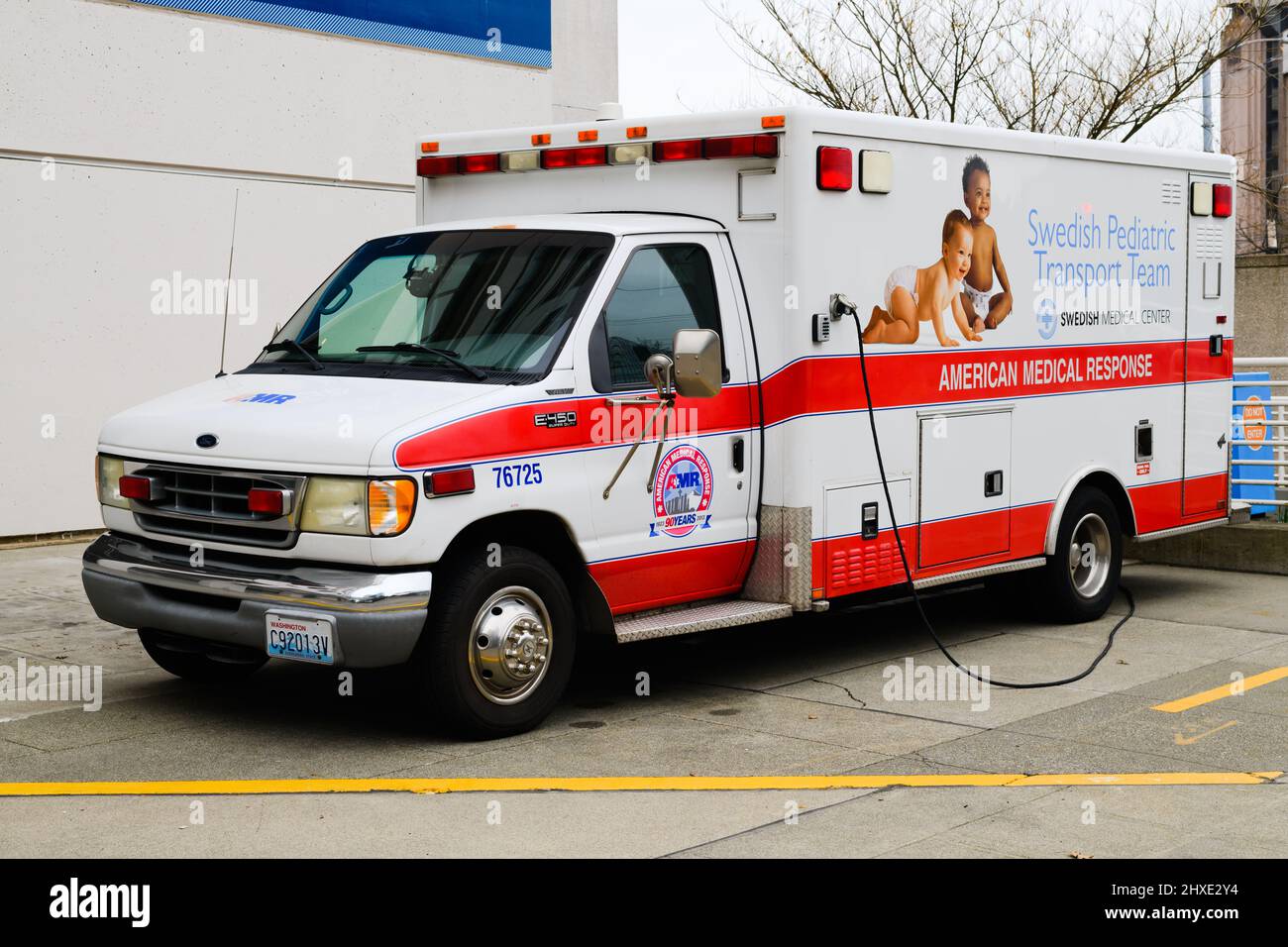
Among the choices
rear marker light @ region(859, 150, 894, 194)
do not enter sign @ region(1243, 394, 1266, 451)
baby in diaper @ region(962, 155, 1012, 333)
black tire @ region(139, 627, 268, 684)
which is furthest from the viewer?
do not enter sign @ region(1243, 394, 1266, 451)

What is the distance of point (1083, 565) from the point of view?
10.4m

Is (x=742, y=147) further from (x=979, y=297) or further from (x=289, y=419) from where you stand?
(x=289, y=419)

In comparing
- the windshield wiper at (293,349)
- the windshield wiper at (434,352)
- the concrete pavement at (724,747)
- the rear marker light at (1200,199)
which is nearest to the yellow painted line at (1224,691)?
the concrete pavement at (724,747)

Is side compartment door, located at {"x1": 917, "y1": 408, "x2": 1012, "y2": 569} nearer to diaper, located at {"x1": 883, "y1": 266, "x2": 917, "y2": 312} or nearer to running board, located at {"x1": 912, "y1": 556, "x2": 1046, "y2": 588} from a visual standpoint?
running board, located at {"x1": 912, "y1": 556, "x2": 1046, "y2": 588}

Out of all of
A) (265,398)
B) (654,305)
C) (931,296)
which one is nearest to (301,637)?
(265,398)

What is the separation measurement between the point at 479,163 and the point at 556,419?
7.83 ft

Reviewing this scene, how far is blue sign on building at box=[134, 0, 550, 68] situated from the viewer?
14.4 metres

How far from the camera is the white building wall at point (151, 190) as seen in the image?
42.4 ft

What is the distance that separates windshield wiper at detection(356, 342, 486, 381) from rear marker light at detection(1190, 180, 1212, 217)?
5.79 metres

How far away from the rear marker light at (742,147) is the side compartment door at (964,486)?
1.77 m

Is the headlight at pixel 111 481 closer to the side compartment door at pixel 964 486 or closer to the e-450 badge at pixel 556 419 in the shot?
the e-450 badge at pixel 556 419

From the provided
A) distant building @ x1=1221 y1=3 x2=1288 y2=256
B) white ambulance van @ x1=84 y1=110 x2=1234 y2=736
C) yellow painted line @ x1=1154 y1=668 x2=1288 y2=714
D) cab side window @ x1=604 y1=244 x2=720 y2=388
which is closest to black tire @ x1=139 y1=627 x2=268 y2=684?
white ambulance van @ x1=84 y1=110 x2=1234 y2=736

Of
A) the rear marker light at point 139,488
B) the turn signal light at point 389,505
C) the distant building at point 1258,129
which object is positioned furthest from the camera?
the distant building at point 1258,129

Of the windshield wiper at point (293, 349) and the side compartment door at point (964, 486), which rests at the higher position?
the windshield wiper at point (293, 349)
